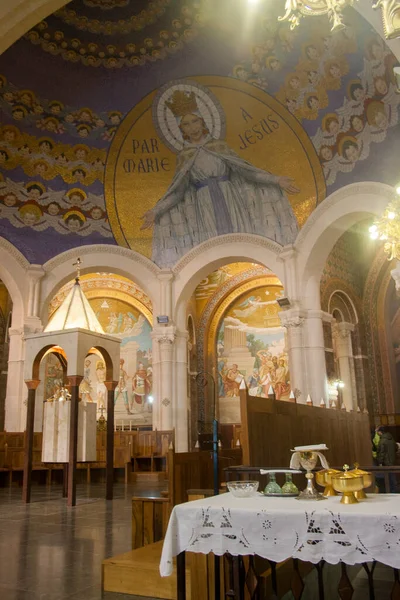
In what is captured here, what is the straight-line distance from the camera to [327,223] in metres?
12.1

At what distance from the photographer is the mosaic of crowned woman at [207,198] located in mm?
13023

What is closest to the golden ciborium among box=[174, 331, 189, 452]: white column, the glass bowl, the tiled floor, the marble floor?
the glass bowl

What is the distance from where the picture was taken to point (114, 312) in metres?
18.5

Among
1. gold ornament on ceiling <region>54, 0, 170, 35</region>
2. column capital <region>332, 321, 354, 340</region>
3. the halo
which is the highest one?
gold ornament on ceiling <region>54, 0, 170, 35</region>

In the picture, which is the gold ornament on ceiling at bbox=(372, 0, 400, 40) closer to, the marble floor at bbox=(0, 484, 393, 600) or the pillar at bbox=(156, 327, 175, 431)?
the marble floor at bbox=(0, 484, 393, 600)

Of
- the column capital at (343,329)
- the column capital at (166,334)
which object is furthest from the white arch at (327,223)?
the column capital at (166,334)

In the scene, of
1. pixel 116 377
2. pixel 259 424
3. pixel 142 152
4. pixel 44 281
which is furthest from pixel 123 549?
pixel 142 152

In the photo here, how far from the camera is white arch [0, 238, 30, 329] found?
13.2 metres

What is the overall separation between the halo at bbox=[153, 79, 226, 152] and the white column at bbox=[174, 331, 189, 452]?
5.14 meters

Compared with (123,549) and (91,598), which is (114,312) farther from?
(91,598)

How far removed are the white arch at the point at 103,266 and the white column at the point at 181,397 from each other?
1.38 meters

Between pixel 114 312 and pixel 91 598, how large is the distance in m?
15.2

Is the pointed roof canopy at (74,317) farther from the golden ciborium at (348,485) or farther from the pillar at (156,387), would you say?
the golden ciborium at (348,485)

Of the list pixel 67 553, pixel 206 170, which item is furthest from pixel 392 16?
pixel 206 170
